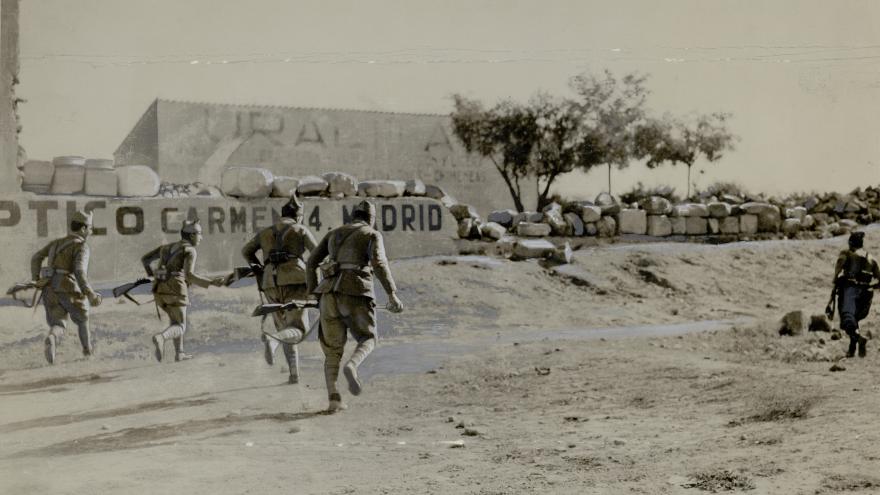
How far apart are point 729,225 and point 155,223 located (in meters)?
8.47

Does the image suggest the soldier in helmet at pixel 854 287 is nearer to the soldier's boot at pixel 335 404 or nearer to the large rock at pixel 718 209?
the large rock at pixel 718 209

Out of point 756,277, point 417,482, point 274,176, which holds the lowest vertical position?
point 417,482

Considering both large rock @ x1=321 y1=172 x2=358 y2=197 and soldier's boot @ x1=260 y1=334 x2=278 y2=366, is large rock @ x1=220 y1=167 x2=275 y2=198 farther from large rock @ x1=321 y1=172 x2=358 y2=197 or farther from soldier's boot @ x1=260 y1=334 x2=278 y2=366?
soldier's boot @ x1=260 y1=334 x2=278 y2=366

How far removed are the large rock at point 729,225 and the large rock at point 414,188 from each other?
5659 millimetres

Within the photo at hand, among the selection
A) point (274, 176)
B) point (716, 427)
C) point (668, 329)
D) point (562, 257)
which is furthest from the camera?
point (562, 257)

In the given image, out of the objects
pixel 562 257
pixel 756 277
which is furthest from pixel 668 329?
pixel 562 257

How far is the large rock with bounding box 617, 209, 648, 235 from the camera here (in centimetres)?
1330

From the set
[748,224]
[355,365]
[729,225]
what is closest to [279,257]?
[355,365]

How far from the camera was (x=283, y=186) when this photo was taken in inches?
335

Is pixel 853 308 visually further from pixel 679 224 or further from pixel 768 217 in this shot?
pixel 768 217

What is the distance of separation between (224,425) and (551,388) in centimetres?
250

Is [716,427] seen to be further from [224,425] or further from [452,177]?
[452,177]

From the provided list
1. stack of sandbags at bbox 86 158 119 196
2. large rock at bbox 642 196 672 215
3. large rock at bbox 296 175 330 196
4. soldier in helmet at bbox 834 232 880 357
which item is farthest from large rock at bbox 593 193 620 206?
stack of sandbags at bbox 86 158 119 196

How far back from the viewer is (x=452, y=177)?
31.6ft
